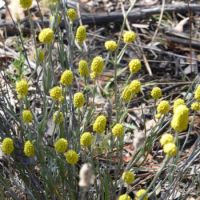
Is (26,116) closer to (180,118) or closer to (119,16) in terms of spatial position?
(180,118)

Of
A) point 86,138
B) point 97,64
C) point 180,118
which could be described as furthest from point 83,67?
point 180,118

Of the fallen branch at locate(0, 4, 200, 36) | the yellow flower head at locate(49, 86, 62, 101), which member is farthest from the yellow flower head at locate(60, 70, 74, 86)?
the fallen branch at locate(0, 4, 200, 36)

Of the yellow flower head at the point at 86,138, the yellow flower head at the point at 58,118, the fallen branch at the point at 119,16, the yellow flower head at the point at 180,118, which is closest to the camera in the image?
the yellow flower head at the point at 180,118

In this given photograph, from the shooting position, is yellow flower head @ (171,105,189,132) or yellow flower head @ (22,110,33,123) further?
yellow flower head @ (22,110,33,123)

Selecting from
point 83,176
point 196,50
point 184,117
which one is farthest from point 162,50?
point 83,176

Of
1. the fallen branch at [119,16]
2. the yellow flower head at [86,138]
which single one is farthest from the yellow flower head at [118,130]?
the fallen branch at [119,16]

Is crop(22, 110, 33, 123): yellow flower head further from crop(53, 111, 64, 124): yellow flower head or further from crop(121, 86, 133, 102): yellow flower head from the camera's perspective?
crop(121, 86, 133, 102): yellow flower head

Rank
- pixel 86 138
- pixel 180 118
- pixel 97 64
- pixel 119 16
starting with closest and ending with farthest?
pixel 180 118 → pixel 86 138 → pixel 97 64 → pixel 119 16

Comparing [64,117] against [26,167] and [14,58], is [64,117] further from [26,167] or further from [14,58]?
[14,58]

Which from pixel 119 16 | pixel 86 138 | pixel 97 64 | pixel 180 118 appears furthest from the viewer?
pixel 119 16

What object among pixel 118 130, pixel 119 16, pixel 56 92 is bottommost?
pixel 119 16

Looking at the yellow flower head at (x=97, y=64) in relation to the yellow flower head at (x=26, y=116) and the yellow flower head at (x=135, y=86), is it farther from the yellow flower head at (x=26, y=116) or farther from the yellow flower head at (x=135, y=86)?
the yellow flower head at (x=26, y=116)

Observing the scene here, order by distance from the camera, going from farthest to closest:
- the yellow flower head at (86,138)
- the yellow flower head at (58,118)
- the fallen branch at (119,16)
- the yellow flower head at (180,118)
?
the fallen branch at (119,16)
the yellow flower head at (58,118)
the yellow flower head at (86,138)
the yellow flower head at (180,118)
